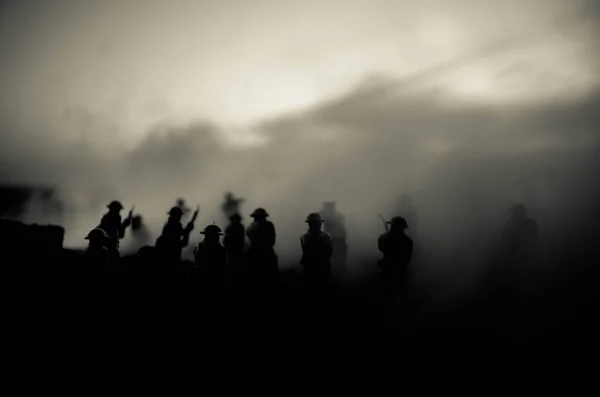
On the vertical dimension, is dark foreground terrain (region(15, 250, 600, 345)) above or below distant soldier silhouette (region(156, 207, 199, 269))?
below

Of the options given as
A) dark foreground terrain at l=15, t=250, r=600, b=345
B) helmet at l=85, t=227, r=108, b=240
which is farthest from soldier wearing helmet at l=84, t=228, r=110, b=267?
dark foreground terrain at l=15, t=250, r=600, b=345

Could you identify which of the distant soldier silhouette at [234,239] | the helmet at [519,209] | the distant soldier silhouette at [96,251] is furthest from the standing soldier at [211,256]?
the helmet at [519,209]

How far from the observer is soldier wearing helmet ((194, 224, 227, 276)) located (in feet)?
32.9

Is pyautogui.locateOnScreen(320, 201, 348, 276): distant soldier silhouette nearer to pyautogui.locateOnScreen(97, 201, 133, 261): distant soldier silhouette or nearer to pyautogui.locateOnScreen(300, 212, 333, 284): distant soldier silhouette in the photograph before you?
pyautogui.locateOnScreen(300, 212, 333, 284): distant soldier silhouette

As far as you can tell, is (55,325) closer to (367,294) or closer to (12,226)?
(12,226)

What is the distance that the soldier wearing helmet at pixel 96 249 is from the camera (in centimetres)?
993

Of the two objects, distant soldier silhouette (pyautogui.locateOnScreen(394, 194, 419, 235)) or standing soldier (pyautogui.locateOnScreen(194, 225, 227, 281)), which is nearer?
standing soldier (pyautogui.locateOnScreen(194, 225, 227, 281))

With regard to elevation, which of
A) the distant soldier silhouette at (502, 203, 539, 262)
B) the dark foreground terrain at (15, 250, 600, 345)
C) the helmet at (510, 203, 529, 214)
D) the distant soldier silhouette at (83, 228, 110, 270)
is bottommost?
the dark foreground terrain at (15, 250, 600, 345)

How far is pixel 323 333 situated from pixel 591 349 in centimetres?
583

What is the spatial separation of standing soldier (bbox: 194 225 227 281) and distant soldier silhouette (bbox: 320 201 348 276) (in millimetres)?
6743

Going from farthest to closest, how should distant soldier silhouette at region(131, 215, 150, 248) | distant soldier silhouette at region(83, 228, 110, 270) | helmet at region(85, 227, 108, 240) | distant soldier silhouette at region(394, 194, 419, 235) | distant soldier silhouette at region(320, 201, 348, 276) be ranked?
distant soldier silhouette at region(131, 215, 150, 248) < distant soldier silhouette at region(394, 194, 419, 235) < distant soldier silhouette at region(320, 201, 348, 276) < helmet at region(85, 227, 108, 240) < distant soldier silhouette at region(83, 228, 110, 270)

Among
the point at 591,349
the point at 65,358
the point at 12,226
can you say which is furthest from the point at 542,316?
the point at 12,226

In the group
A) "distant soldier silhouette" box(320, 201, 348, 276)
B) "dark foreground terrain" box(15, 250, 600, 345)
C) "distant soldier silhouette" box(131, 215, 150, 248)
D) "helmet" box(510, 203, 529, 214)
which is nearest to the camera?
"dark foreground terrain" box(15, 250, 600, 345)

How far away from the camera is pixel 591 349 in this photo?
8586mm
